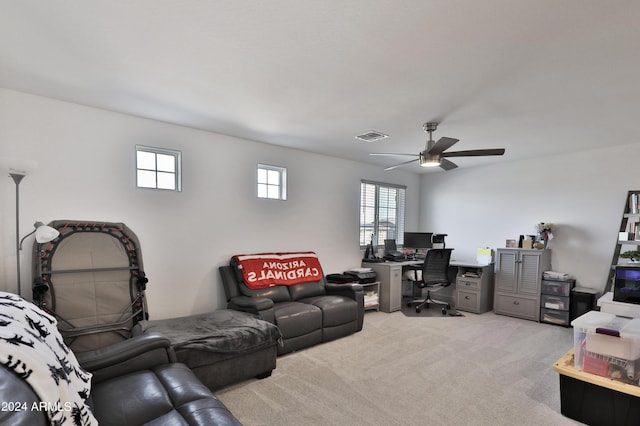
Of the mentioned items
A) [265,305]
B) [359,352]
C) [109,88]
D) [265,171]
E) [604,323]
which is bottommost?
[359,352]

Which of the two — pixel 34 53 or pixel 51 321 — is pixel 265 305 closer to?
pixel 51 321

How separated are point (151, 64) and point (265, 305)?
2.39m

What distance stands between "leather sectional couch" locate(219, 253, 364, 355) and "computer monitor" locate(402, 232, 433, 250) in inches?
91.6

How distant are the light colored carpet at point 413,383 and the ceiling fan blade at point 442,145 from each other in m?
2.23

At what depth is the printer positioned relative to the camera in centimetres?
482

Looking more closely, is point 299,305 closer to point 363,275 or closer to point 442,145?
point 363,275

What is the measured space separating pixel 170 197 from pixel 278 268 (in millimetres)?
1593

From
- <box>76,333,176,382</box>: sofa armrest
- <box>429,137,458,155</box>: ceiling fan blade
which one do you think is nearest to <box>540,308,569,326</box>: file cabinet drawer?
<box>429,137,458,155</box>: ceiling fan blade

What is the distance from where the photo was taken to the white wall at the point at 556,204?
4465 mm

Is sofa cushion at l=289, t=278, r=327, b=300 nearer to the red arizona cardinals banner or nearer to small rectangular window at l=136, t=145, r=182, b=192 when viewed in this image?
the red arizona cardinals banner

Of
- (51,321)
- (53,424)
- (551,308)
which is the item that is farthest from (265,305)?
(551,308)

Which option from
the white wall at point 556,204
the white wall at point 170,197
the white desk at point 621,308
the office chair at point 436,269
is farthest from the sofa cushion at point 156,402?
the white wall at point 556,204

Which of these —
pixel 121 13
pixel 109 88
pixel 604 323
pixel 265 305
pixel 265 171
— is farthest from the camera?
pixel 265 171

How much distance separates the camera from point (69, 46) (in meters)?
2.00
